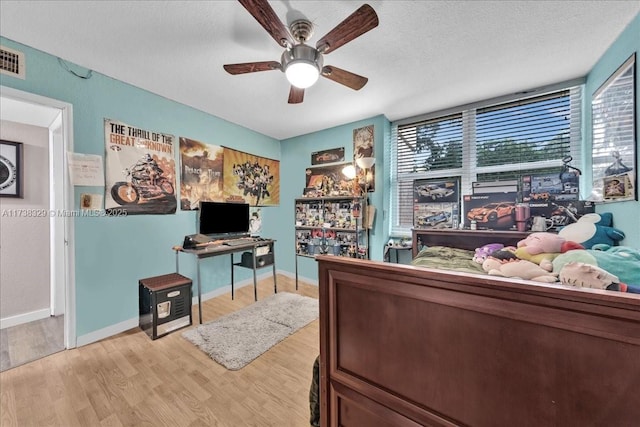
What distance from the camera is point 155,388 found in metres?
1.58

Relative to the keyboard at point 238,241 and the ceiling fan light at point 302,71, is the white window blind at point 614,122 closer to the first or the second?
the ceiling fan light at point 302,71

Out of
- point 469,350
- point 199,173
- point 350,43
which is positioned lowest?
point 469,350

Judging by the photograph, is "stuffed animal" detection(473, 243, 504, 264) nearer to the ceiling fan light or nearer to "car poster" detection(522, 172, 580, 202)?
"car poster" detection(522, 172, 580, 202)

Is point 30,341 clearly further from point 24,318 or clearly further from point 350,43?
point 350,43

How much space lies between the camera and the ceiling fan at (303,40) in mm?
1250

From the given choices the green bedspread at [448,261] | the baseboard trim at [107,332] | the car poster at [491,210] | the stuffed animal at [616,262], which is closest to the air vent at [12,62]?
the baseboard trim at [107,332]

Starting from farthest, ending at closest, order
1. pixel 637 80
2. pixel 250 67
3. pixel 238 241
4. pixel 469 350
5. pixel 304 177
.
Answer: pixel 304 177, pixel 238 241, pixel 250 67, pixel 637 80, pixel 469 350

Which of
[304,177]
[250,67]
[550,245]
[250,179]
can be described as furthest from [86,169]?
[550,245]

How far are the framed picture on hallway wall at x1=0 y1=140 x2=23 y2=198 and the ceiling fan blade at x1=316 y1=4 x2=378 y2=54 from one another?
325 cm

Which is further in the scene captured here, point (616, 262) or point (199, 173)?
point (199, 173)

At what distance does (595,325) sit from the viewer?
0.58m

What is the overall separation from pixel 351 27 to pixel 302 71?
0.37 metres

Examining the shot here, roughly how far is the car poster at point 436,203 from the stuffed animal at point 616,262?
5.47 feet

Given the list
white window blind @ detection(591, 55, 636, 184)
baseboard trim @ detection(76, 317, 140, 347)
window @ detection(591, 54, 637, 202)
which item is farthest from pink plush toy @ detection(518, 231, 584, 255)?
baseboard trim @ detection(76, 317, 140, 347)
